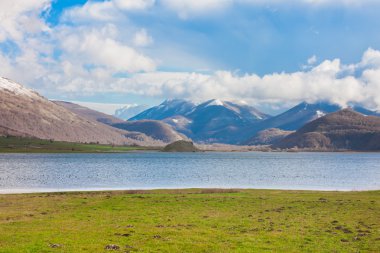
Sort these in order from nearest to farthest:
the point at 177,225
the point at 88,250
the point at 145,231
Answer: the point at 88,250
the point at 145,231
the point at 177,225

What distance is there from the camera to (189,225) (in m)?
41.2

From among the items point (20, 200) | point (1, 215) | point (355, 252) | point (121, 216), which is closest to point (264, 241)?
point (355, 252)

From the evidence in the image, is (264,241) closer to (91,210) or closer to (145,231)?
(145,231)

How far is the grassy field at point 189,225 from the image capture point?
105ft

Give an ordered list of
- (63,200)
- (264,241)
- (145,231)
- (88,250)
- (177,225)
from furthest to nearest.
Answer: (63,200) → (177,225) → (145,231) → (264,241) → (88,250)

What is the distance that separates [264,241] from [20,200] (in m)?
43.7

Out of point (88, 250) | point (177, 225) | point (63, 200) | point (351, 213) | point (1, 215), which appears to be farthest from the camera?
point (63, 200)

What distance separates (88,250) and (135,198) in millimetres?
35964

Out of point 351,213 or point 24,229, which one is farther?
point 351,213

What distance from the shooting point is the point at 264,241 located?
34.2 m

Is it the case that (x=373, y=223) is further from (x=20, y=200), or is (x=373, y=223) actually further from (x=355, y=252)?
(x=20, y=200)

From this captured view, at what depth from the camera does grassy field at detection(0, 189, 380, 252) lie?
105 feet

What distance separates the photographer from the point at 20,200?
63875mm

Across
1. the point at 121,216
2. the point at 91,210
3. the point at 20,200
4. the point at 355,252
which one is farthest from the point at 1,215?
the point at 355,252
